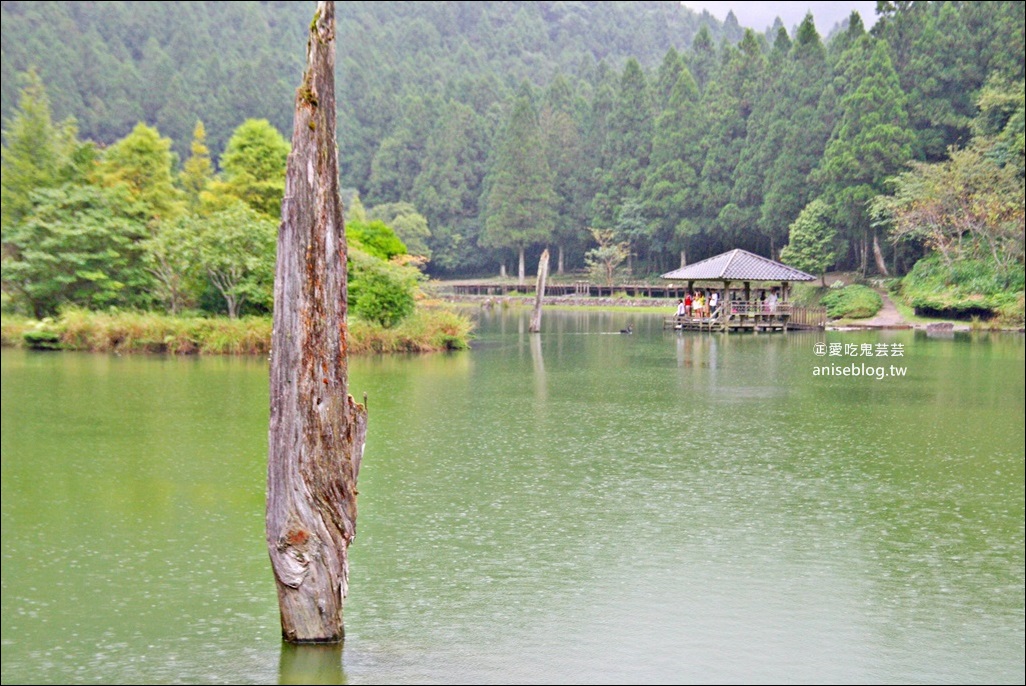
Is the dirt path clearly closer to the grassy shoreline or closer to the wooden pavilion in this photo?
the wooden pavilion

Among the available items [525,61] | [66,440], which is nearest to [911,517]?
[66,440]

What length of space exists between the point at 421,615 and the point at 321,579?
1.16 m

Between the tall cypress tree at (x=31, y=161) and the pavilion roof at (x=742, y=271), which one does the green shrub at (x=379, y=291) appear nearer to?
the pavilion roof at (x=742, y=271)

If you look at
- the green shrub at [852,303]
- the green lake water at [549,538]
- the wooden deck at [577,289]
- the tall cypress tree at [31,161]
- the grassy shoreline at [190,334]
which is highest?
the tall cypress tree at [31,161]

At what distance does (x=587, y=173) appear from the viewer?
6356 centimetres

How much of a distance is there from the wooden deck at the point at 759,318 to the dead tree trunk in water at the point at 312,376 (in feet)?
86.8

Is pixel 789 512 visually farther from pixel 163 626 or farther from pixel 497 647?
pixel 163 626

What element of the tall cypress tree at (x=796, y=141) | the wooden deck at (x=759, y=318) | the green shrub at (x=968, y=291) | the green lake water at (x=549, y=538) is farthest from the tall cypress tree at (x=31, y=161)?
the green shrub at (x=968, y=291)

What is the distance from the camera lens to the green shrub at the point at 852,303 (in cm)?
3516

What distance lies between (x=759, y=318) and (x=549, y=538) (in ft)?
79.5

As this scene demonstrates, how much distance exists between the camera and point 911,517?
10.1 metres

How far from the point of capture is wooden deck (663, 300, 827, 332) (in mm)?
32000

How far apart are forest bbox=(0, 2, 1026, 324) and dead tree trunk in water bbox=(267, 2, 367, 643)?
1933 centimetres

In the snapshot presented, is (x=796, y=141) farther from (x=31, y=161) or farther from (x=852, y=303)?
(x=31, y=161)
